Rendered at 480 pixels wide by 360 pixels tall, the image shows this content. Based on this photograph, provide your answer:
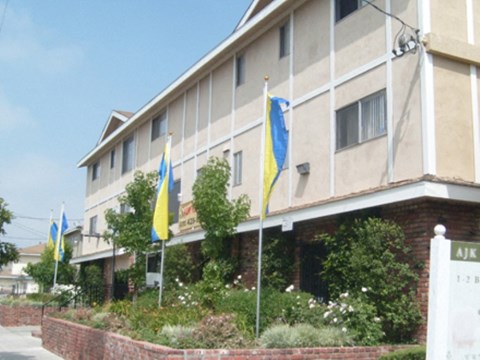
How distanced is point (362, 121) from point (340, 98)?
39.8 inches

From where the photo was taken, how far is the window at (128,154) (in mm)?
28456

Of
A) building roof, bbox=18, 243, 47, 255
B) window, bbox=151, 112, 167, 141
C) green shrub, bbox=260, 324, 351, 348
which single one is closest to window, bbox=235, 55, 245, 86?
window, bbox=151, 112, 167, 141

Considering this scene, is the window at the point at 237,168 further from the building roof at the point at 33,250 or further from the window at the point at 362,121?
the building roof at the point at 33,250

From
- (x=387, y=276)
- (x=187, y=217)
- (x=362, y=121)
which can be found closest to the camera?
(x=387, y=276)

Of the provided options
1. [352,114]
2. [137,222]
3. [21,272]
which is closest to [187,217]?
[137,222]

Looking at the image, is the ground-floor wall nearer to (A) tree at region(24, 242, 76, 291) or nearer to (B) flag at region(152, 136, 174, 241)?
(B) flag at region(152, 136, 174, 241)

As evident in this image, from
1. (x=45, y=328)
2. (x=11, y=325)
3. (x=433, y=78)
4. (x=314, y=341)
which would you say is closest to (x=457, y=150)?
(x=433, y=78)

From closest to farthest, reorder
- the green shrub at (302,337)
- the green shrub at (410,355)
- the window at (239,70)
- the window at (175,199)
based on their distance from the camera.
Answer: the green shrub at (410,355)
the green shrub at (302,337)
the window at (239,70)
the window at (175,199)

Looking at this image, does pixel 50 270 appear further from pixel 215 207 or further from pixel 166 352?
pixel 166 352

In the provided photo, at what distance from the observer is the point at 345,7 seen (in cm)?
1512

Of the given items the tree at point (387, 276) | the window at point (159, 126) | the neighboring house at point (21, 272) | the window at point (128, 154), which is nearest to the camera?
the tree at point (387, 276)

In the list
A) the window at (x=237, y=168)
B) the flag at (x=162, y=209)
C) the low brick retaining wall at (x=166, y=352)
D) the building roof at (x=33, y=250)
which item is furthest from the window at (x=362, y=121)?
the building roof at (x=33, y=250)

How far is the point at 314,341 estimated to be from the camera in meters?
10.9

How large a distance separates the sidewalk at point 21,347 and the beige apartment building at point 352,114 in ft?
18.0
